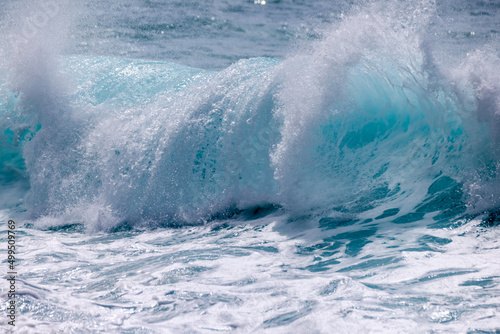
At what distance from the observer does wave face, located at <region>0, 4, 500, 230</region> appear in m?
4.06

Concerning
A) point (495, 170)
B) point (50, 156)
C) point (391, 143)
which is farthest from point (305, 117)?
point (50, 156)

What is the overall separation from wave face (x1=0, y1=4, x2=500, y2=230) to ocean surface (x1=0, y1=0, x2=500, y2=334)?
0.7 inches

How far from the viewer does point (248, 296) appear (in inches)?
99.7

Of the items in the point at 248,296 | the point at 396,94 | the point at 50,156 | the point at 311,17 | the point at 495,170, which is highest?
the point at 311,17

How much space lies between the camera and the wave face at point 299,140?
4.06 m

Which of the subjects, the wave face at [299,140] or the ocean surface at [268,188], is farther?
the wave face at [299,140]

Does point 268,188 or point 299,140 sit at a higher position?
point 299,140

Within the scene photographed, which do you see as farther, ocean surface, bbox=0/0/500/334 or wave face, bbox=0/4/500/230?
wave face, bbox=0/4/500/230

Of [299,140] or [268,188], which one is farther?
[268,188]

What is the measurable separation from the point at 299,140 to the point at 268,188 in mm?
724

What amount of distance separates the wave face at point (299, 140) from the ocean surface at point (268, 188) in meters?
0.02

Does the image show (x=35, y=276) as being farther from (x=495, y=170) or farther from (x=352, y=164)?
(x=495, y=170)

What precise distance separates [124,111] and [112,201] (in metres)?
1.49

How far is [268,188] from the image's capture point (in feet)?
14.9
